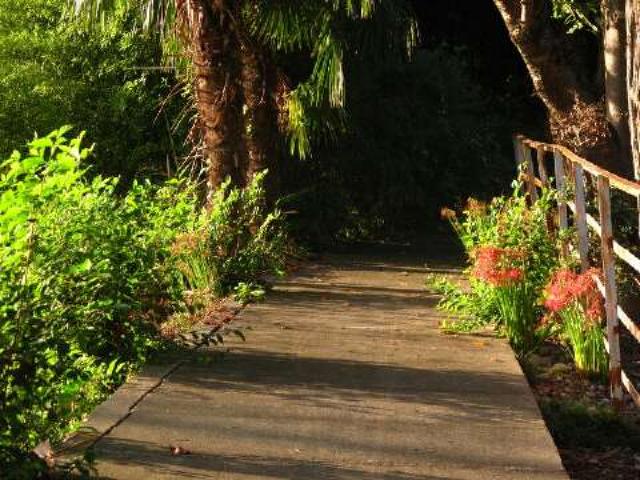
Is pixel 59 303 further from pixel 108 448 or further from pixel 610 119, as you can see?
pixel 610 119

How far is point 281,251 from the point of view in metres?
15.1

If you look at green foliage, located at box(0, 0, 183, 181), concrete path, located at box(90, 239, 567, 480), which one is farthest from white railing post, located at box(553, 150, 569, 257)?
green foliage, located at box(0, 0, 183, 181)

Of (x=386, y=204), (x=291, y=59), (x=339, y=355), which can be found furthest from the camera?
(x=386, y=204)

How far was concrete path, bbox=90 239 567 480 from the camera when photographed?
20.1ft

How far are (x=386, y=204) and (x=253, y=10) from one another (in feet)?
17.8

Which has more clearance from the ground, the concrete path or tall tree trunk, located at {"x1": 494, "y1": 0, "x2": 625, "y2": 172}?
tall tree trunk, located at {"x1": 494, "y1": 0, "x2": 625, "y2": 172}

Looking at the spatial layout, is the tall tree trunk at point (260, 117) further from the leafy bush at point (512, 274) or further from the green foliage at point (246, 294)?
the leafy bush at point (512, 274)

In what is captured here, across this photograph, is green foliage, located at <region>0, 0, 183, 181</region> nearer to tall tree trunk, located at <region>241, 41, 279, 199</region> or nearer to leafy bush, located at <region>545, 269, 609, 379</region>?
tall tree trunk, located at <region>241, 41, 279, 199</region>

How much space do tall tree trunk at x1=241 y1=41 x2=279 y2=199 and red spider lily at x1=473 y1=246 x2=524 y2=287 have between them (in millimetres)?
5675

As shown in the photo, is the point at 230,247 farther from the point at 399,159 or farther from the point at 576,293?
the point at 399,159

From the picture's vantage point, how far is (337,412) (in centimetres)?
727

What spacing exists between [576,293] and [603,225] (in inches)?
34.1

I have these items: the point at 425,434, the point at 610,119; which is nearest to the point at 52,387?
the point at 425,434

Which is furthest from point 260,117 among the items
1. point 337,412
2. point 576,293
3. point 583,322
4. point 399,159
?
point 337,412
